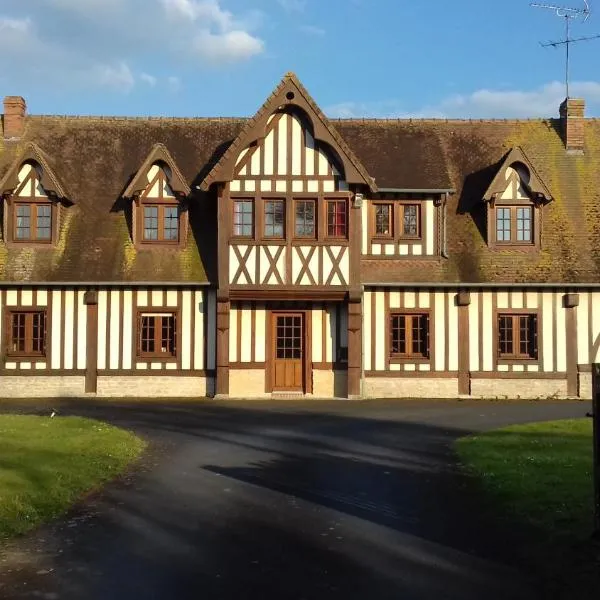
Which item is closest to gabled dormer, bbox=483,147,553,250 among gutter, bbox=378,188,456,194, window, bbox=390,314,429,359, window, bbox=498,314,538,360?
gutter, bbox=378,188,456,194

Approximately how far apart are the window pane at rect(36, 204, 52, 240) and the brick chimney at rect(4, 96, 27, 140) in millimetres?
3930

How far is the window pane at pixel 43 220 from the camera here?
79.1 feet

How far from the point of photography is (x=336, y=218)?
23000mm

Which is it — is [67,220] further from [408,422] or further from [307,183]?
[408,422]

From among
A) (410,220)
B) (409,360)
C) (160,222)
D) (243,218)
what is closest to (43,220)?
(160,222)

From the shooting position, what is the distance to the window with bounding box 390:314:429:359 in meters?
23.4

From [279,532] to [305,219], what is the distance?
16.0m

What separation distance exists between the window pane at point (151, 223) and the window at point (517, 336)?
1095 centimetres

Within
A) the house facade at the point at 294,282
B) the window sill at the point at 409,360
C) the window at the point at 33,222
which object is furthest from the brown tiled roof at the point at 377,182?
the window sill at the point at 409,360

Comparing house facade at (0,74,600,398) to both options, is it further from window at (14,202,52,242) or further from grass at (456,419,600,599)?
grass at (456,419,600,599)

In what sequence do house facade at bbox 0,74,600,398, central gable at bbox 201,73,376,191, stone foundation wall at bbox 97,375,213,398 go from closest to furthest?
central gable at bbox 201,73,376,191 → house facade at bbox 0,74,600,398 → stone foundation wall at bbox 97,375,213,398

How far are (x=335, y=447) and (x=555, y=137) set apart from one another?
57.2 feet

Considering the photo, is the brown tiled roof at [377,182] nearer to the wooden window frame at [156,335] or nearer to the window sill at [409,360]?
the wooden window frame at [156,335]

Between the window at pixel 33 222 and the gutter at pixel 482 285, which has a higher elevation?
the window at pixel 33 222
